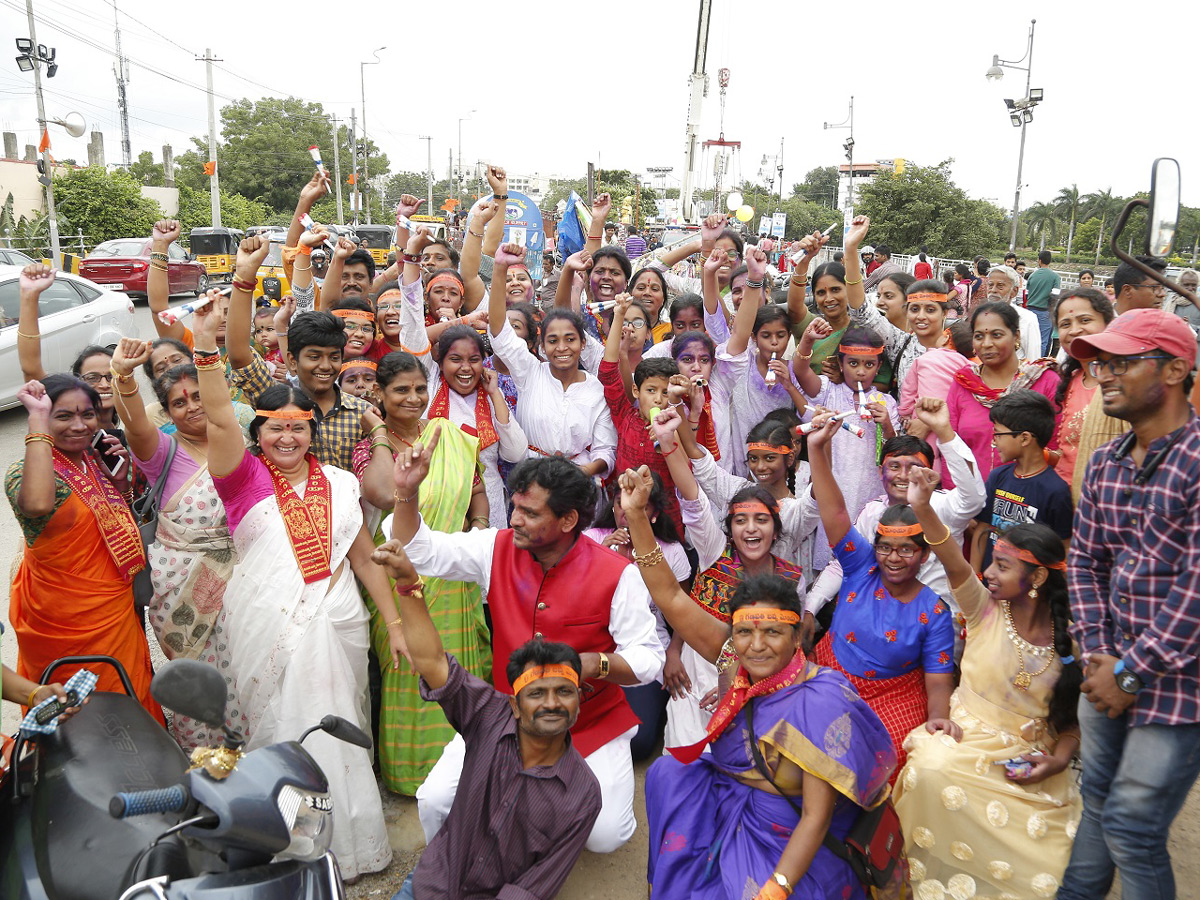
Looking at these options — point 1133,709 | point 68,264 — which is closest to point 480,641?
point 1133,709

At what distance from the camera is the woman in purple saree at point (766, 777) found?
8.23ft

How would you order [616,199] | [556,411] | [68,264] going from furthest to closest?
1. [616,199]
2. [68,264]
3. [556,411]

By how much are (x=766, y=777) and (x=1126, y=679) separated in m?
1.09

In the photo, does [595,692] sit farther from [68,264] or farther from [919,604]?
[68,264]

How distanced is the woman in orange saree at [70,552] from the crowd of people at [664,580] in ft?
0.04

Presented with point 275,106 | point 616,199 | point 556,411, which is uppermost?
point 275,106

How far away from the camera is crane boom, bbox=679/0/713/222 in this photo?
31578mm

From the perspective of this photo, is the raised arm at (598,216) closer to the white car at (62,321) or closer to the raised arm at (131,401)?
the raised arm at (131,401)

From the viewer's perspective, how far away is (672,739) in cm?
373

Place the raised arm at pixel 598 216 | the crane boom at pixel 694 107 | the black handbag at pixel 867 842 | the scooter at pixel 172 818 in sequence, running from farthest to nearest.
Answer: the crane boom at pixel 694 107
the raised arm at pixel 598 216
the black handbag at pixel 867 842
the scooter at pixel 172 818

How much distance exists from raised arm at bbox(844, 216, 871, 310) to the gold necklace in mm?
2697

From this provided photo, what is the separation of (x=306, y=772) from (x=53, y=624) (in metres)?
2.02

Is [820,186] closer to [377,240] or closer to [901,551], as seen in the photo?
[377,240]

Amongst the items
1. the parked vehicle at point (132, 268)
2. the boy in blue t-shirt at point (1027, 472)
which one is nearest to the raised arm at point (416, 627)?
the boy in blue t-shirt at point (1027, 472)
